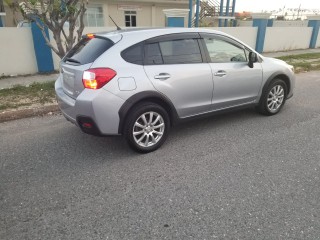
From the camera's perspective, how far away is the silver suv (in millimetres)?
3449

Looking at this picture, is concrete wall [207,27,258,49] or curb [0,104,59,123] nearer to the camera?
curb [0,104,59,123]

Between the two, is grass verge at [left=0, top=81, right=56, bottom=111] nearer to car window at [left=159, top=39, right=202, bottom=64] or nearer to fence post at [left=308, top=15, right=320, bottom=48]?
car window at [left=159, top=39, right=202, bottom=64]

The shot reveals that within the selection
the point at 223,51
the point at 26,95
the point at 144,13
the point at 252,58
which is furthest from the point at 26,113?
the point at 144,13

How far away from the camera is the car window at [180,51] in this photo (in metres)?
3.89

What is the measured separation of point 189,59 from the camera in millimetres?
4078

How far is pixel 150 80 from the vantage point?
365cm

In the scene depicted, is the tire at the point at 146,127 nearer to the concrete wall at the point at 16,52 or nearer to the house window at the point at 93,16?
the concrete wall at the point at 16,52

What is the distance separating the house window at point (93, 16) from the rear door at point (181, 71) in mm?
17020

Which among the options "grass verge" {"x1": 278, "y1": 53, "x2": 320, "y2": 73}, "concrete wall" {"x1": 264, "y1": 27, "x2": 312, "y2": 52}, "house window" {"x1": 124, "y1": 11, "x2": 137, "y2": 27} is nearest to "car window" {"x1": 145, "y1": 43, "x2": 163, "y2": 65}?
"grass verge" {"x1": 278, "y1": 53, "x2": 320, "y2": 73}

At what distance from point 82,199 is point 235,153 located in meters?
2.11

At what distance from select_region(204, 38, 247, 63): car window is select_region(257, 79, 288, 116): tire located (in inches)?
32.8

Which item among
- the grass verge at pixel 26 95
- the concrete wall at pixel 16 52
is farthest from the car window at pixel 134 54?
the concrete wall at pixel 16 52

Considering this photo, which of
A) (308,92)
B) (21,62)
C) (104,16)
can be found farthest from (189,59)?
(104,16)

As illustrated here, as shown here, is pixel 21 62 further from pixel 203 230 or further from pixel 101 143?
pixel 203 230
